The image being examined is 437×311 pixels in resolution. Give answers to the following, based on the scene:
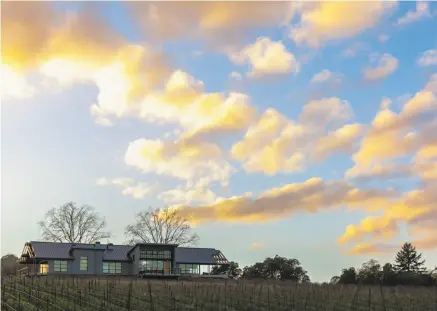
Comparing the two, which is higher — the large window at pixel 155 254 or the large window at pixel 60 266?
the large window at pixel 155 254

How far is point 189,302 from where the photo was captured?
2344cm

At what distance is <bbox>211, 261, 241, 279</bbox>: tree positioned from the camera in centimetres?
6153

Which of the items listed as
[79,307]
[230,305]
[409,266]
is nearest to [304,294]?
[230,305]

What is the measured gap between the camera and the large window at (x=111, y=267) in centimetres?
5541

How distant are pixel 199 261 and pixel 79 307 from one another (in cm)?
3908

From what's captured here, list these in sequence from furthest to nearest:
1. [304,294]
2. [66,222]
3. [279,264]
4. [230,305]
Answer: [66,222]
[279,264]
[304,294]
[230,305]

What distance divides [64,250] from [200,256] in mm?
14329

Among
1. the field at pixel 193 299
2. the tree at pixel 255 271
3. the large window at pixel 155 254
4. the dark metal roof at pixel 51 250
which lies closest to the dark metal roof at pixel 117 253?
the large window at pixel 155 254

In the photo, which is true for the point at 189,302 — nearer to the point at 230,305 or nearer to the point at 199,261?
the point at 230,305

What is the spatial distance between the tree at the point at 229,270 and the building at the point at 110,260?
313cm

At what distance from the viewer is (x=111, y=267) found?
5575 cm

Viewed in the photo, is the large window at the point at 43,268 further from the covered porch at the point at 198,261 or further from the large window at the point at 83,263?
the covered porch at the point at 198,261

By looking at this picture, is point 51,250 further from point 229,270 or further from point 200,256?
point 229,270

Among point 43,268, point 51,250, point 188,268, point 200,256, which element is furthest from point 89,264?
point 200,256
